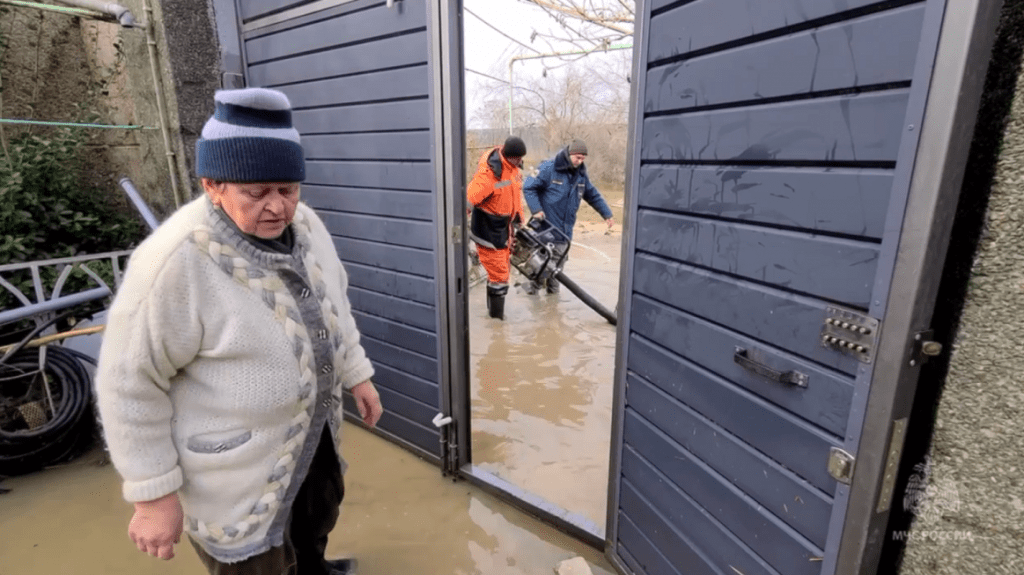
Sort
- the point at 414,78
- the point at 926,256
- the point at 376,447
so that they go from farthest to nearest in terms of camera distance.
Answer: the point at 376,447
the point at 414,78
the point at 926,256

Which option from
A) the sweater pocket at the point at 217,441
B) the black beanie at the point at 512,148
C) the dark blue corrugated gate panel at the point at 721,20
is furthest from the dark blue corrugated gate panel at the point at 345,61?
the black beanie at the point at 512,148

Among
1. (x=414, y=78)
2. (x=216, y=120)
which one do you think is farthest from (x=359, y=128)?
(x=216, y=120)

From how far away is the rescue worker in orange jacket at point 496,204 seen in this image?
4707mm

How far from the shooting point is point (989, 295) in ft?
3.20

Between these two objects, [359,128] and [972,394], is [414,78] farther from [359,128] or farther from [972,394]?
[972,394]

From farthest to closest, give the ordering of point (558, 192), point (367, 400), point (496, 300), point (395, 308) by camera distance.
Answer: point (558, 192) → point (496, 300) → point (395, 308) → point (367, 400)

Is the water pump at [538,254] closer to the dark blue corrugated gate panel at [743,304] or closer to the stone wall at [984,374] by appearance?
the dark blue corrugated gate panel at [743,304]

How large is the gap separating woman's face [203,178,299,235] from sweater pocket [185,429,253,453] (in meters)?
0.50

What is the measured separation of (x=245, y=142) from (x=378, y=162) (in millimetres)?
1562

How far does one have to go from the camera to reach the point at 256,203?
1283mm

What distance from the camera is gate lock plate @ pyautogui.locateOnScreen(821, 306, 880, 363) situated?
3.53 ft

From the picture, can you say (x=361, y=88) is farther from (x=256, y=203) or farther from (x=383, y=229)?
(x=256, y=203)

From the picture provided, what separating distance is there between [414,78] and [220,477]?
72.7 inches

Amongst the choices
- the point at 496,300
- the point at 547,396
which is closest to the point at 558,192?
the point at 496,300
